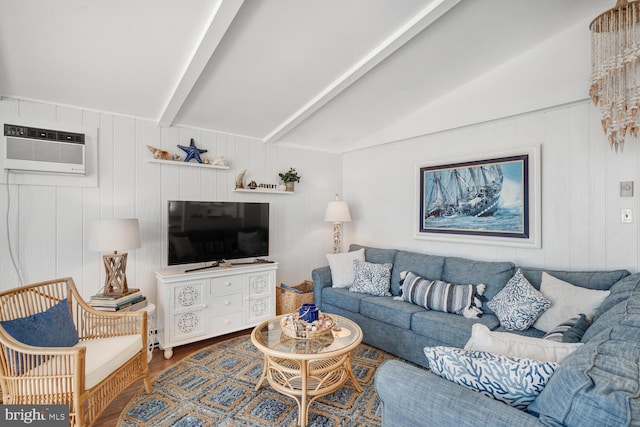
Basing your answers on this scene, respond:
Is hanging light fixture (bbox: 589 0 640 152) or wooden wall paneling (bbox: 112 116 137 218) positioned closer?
hanging light fixture (bbox: 589 0 640 152)

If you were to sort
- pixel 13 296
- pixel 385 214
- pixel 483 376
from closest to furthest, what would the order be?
pixel 483 376
pixel 13 296
pixel 385 214

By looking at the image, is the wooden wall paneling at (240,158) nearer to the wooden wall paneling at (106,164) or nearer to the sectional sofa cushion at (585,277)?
the wooden wall paneling at (106,164)

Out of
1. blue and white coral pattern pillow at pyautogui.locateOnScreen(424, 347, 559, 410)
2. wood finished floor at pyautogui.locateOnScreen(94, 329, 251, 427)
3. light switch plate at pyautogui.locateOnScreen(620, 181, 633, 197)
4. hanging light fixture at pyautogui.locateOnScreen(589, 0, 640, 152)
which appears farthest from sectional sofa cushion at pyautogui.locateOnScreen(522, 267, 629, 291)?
wood finished floor at pyautogui.locateOnScreen(94, 329, 251, 427)

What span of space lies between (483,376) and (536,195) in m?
2.24

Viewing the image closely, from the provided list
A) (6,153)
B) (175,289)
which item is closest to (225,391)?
(175,289)

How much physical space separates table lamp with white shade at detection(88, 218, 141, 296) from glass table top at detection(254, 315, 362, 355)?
128 centimetres

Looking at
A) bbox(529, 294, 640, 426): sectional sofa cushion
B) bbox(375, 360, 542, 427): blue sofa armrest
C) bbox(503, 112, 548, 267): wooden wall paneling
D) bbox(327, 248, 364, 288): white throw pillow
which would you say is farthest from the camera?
bbox(327, 248, 364, 288): white throw pillow

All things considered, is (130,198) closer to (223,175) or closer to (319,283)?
(223,175)

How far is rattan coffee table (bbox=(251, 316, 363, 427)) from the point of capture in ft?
6.44

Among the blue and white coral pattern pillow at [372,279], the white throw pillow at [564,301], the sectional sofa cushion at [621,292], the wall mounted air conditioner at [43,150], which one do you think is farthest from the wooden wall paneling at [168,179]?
the sectional sofa cushion at [621,292]

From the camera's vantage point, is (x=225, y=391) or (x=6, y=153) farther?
(x=6, y=153)

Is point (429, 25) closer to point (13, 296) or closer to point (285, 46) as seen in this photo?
point (285, 46)

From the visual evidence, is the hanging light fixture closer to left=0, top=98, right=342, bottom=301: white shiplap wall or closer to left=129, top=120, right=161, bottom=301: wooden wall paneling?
left=0, top=98, right=342, bottom=301: white shiplap wall

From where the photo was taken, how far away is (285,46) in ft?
7.76
